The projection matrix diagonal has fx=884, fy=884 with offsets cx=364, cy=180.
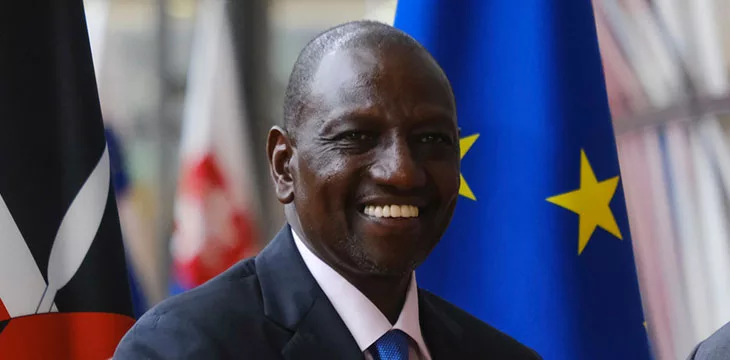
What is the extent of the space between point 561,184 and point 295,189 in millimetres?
913

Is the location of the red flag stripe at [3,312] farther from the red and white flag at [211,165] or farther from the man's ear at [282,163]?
the man's ear at [282,163]

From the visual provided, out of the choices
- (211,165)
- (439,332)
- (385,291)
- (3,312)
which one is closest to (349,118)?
(385,291)

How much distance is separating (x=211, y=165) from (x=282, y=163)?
89cm

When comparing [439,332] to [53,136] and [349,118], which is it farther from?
[53,136]

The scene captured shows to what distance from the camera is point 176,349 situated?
1063 mm

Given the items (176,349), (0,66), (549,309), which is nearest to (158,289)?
(0,66)

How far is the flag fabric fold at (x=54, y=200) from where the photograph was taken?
1.58 meters

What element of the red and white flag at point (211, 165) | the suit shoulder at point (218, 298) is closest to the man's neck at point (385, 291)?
the suit shoulder at point (218, 298)

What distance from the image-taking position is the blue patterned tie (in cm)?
116

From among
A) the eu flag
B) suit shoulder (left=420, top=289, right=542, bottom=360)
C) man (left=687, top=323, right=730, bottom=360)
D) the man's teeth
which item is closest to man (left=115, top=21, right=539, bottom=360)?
the man's teeth

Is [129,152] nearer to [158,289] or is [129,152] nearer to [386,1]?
[158,289]

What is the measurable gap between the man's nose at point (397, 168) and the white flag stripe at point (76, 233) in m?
0.79

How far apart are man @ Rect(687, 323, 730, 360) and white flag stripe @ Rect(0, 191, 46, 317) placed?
1.14m

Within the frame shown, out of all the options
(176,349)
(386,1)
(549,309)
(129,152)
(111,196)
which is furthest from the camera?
(386,1)
